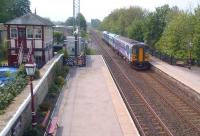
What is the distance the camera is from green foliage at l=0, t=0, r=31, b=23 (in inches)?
2702

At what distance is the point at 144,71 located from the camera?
4003cm

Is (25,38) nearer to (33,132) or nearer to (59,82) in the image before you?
(59,82)

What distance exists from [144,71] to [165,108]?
1680cm

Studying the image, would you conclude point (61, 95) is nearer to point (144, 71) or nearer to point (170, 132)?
point (170, 132)

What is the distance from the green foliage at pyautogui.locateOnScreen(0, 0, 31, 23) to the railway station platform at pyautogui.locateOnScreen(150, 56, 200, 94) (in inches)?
1377

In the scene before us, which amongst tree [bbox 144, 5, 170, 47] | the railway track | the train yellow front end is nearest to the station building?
the railway track

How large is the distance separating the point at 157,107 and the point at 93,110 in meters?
4.10

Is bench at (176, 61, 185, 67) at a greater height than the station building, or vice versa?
the station building

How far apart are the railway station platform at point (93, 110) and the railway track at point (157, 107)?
2.70 ft

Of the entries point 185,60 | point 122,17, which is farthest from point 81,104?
point 122,17

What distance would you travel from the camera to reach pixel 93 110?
71.6 feet

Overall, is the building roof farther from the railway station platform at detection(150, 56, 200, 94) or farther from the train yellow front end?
the railway station platform at detection(150, 56, 200, 94)

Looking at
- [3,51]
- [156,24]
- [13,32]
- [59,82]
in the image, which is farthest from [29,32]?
[156,24]

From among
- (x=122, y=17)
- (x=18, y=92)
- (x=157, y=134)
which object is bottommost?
(x=157, y=134)
